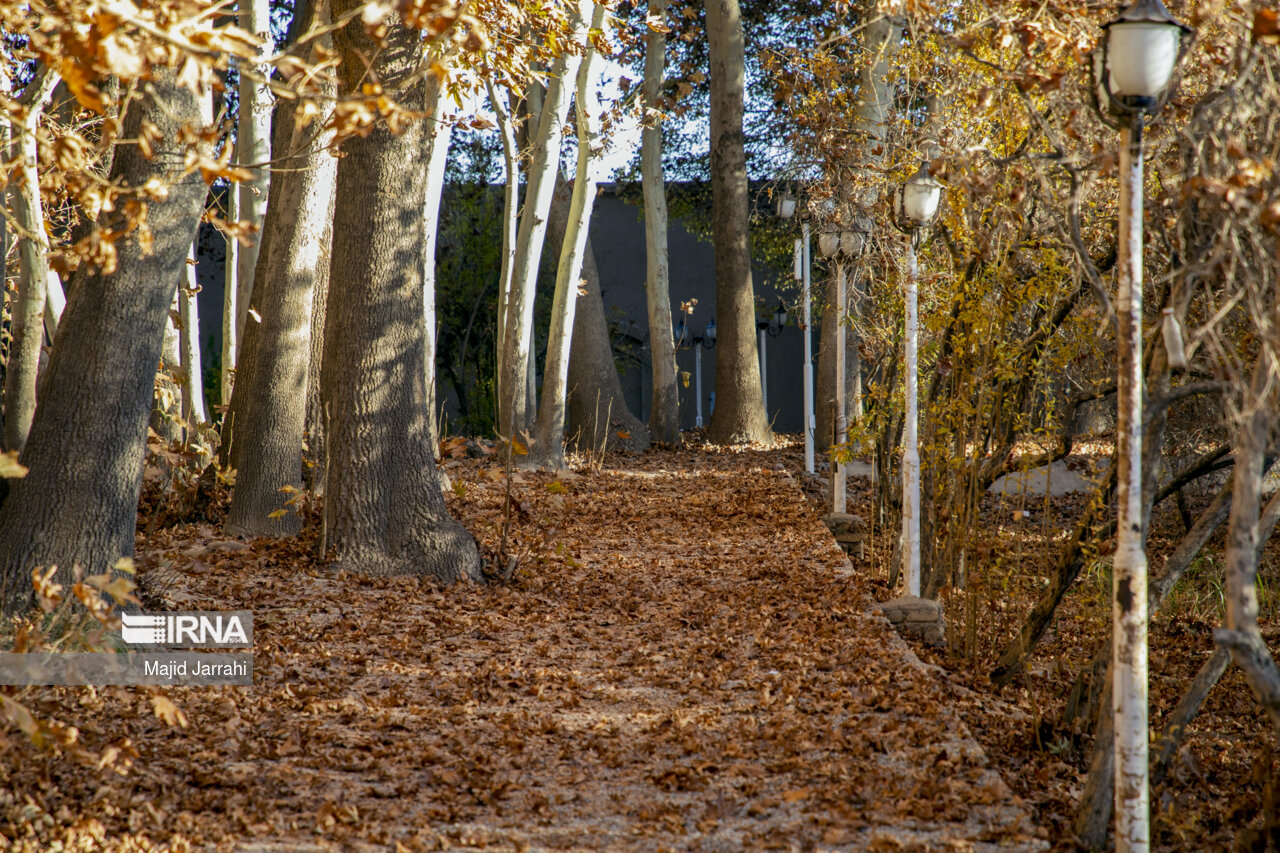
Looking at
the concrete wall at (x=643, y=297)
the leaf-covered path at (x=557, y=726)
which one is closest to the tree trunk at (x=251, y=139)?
the leaf-covered path at (x=557, y=726)

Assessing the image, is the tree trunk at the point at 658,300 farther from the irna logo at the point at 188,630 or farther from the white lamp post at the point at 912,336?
the irna logo at the point at 188,630

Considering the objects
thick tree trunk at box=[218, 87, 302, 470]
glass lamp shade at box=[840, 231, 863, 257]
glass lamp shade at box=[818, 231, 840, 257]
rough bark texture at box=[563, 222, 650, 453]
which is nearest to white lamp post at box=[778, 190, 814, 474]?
glass lamp shade at box=[818, 231, 840, 257]

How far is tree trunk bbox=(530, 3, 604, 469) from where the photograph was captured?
10734 mm

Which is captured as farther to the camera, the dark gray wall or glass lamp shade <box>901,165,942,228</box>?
the dark gray wall

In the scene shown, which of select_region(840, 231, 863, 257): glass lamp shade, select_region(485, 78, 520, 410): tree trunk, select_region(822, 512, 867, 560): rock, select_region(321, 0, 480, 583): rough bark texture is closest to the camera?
select_region(321, 0, 480, 583): rough bark texture

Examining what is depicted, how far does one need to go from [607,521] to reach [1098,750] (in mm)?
6026

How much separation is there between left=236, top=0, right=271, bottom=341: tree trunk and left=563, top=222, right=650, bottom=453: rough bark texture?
5990mm

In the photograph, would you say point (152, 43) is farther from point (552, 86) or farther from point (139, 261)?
point (552, 86)

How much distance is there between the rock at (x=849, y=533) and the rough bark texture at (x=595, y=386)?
258 inches

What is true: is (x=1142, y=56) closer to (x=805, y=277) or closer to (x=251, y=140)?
(x=251, y=140)

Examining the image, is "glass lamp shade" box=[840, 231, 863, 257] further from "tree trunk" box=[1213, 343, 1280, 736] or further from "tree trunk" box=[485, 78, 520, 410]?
"tree trunk" box=[485, 78, 520, 410]

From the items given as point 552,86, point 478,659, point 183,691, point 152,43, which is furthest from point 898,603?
point 552,86

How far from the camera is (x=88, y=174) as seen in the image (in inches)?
110

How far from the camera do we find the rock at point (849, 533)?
7859 millimetres
